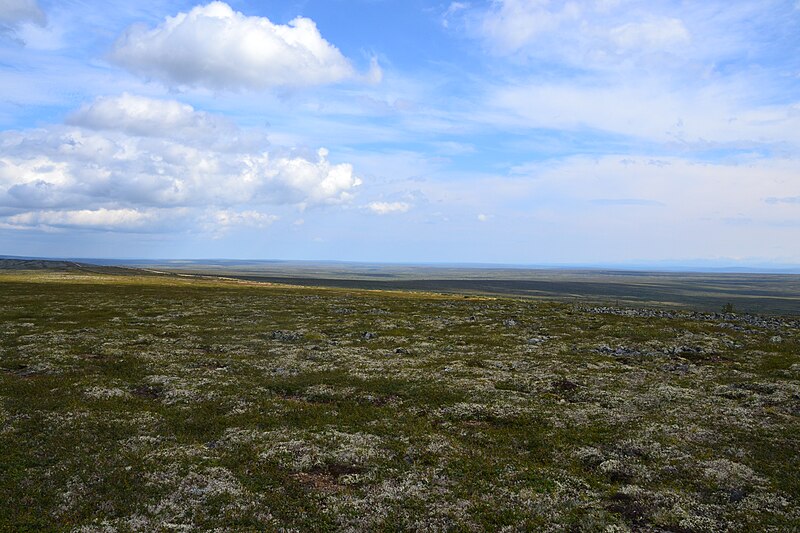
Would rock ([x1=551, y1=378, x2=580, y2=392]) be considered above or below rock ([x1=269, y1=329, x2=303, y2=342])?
below

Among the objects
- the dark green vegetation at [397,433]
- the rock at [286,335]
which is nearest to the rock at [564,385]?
the dark green vegetation at [397,433]

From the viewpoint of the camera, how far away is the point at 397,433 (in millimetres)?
23844

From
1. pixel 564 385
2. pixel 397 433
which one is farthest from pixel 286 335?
pixel 564 385

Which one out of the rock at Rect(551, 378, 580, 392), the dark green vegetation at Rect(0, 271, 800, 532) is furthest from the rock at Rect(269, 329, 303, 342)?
the rock at Rect(551, 378, 580, 392)

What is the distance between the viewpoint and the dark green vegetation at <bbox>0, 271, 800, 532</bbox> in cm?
1634

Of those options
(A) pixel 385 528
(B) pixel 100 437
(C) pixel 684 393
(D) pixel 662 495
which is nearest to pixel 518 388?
(C) pixel 684 393

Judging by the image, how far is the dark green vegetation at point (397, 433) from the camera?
16.3 meters

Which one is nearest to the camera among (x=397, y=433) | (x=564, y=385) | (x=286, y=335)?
(x=397, y=433)

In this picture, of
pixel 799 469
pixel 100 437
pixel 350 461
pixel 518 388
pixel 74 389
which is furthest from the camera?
pixel 518 388

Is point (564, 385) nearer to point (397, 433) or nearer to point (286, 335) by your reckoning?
point (397, 433)

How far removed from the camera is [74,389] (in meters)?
30.0

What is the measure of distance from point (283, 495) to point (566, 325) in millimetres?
51428

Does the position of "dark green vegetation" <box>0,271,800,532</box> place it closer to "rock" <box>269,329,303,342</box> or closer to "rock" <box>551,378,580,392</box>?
→ "rock" <box>551,378,580,392</box>

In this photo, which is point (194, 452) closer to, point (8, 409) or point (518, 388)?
point (8, 409)
